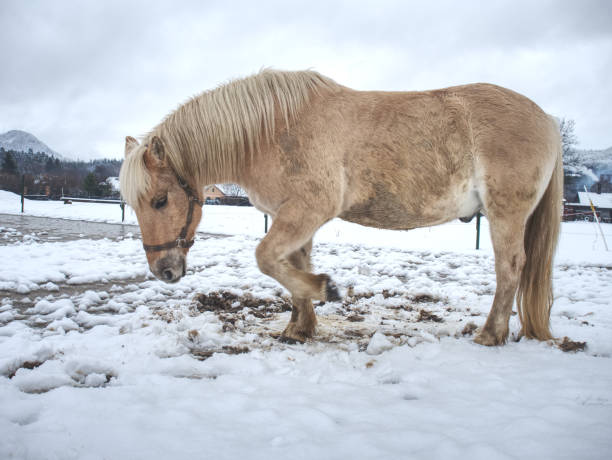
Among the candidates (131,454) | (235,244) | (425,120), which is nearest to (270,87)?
(425,120)

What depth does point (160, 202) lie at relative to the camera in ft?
9.16

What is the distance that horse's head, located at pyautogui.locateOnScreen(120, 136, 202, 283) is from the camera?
107 inches

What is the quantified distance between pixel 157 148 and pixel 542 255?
339 centimetres

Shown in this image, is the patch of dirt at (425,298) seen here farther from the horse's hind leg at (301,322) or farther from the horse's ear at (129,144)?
the horse's ear at (129,144)

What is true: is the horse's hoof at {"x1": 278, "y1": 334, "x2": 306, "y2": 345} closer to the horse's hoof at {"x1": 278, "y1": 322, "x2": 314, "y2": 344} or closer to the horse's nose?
the horse's hoof at {"x1": 278, "y1": 322, "x2": 314, "y2": 344}

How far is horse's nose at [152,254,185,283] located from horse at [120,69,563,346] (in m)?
0.01

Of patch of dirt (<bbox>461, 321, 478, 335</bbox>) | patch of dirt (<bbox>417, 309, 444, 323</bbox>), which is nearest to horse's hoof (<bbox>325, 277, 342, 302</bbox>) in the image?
patch of dirt (<bbox>461, 321, 478, 335</bbox>)

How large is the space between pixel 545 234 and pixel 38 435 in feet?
11.8

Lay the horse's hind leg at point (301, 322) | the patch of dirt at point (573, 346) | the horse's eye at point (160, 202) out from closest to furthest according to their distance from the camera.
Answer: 1. the patch of dirt at point (573, 346)
2. the horse's eye at point (160, 202)
3. the horse's hind leg at point (301, 322)

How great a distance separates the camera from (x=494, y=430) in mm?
1429

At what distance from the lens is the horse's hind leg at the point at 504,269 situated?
2.66m

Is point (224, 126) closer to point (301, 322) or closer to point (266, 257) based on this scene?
point (266, 257)

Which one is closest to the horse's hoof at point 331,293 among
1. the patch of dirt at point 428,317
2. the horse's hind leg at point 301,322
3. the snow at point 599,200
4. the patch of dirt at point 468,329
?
the horse's hind leg at point 301,322

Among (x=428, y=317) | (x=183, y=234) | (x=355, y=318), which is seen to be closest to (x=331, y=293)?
(x=355, y=318)
